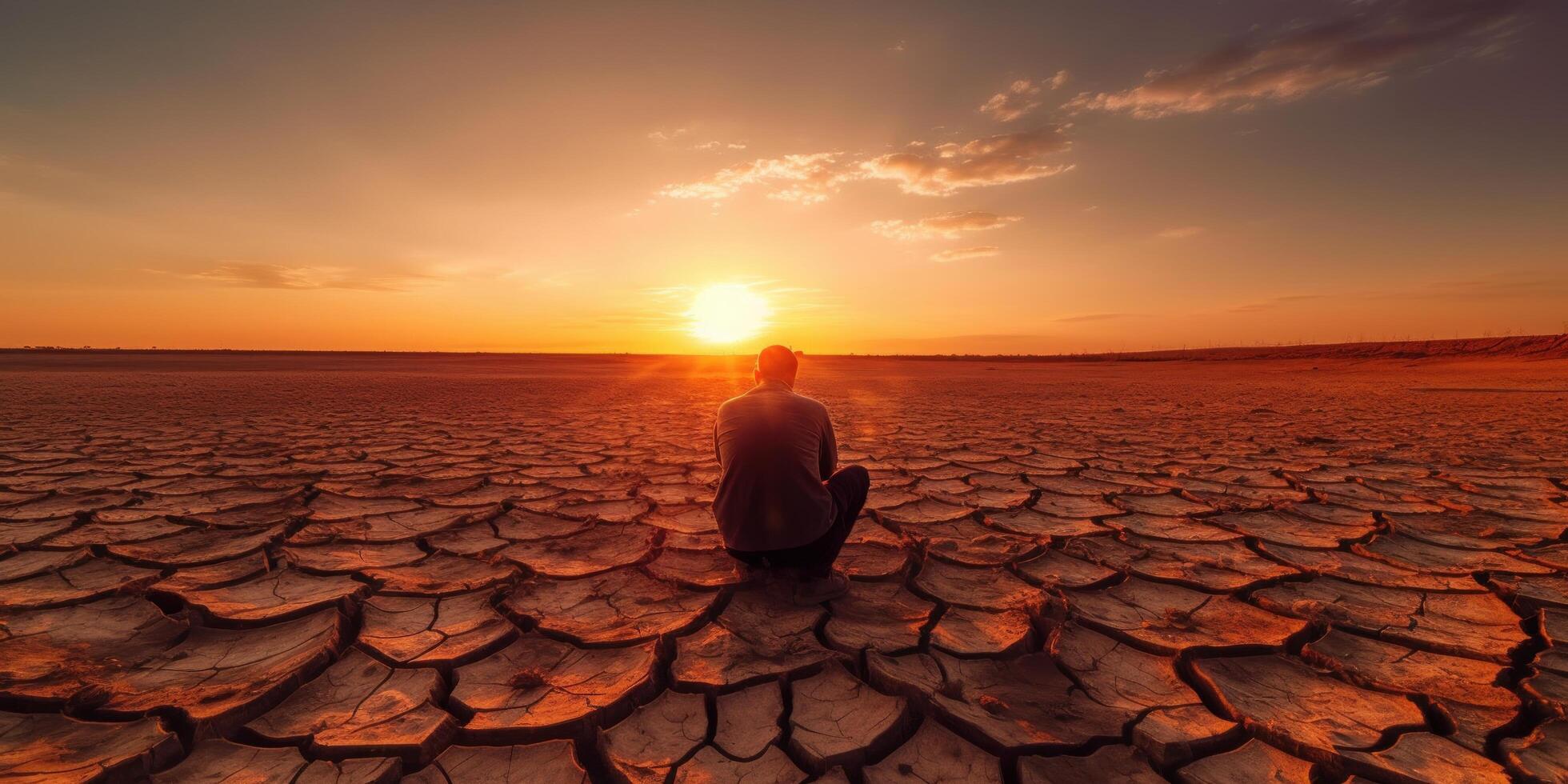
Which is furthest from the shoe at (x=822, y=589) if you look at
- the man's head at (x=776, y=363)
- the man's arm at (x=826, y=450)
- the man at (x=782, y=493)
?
the man's head at (x=776, y=363)

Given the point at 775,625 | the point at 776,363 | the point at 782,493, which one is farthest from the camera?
the point at 776,363

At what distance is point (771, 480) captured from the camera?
5.78 feet

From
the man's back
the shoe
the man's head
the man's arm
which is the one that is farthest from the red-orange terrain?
the man's head

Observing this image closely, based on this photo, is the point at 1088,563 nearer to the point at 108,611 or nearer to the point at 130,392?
the point at 108,611

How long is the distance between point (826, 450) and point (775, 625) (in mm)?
579

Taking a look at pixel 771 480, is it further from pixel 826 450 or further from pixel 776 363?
pixel 776 363

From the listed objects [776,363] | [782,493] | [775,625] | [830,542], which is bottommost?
[775,625]

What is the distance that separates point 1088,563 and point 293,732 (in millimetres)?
2273

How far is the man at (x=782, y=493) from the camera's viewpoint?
69.6 inches

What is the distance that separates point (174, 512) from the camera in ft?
8.79

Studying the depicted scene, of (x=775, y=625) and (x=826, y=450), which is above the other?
(x=826, y=450)

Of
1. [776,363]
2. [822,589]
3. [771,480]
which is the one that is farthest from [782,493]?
[776,363]

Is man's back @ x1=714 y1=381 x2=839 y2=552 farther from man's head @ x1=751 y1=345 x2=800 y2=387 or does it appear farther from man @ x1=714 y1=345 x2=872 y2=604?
man's head @ x1=751 y1=345 x2=800 y2=387

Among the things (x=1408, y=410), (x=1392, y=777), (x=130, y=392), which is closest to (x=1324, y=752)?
(x=1392, y=777)
